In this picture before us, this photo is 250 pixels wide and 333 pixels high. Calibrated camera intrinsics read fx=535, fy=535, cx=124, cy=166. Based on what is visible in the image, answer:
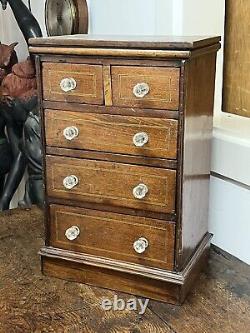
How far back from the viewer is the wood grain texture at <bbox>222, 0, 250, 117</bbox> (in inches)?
52.6

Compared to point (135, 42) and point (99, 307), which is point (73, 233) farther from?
point (135, 42)

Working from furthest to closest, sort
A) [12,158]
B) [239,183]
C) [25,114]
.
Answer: [12,158], [25,114], [239,183]

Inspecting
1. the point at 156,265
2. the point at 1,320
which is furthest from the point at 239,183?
the point at 1,320

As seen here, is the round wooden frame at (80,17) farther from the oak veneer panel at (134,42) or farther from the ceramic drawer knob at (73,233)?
the ceramic drawer knob at (73,233)

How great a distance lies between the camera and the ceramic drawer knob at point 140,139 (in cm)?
101

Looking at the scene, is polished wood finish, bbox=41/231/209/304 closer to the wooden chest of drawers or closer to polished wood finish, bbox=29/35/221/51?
the wooden chest of drawers

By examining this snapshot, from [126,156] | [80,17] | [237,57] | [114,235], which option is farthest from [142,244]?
[80,17]

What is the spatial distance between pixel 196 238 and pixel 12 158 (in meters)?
0.92

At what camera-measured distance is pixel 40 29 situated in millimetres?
1722

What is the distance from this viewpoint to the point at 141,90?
99cm

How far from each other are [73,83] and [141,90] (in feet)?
0.48

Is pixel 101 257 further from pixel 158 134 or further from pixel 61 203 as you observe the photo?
pixel 158 134

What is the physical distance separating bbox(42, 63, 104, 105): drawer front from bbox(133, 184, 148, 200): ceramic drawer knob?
0.59ft

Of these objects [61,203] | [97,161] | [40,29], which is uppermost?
[40,29]
